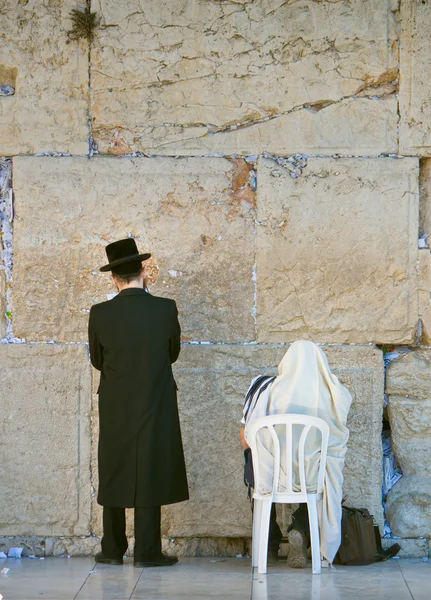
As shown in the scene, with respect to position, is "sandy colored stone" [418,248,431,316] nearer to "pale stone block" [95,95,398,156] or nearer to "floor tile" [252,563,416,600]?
"pale stone block" [95,95,398,156]

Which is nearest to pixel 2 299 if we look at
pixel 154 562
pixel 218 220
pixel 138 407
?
pixel 138 407

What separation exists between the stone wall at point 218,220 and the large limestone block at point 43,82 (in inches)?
0.5

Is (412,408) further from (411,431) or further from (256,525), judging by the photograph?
(256,525)

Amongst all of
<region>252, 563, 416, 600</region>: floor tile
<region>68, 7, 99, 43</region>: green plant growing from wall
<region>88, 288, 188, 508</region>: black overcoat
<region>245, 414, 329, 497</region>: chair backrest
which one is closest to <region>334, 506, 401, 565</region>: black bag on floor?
<region>252, 563, 416, 600</region>: floor tile

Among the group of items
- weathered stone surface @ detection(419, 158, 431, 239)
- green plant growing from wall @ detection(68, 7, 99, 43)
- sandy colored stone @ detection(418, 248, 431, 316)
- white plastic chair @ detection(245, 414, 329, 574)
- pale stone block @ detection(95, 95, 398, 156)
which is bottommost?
white plastic chair @ detection(245, 414, 329, 574)

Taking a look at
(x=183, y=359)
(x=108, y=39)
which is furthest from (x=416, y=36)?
(x=183, y=359)

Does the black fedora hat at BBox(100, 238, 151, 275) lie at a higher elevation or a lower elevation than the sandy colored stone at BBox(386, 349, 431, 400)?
higher

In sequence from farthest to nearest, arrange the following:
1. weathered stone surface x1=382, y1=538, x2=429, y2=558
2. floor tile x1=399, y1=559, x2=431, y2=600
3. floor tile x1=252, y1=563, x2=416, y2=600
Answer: weathered stone surface x1=382, y1=538, x2=429, y2=558, floor tile x1=399, y1=559, x2=431, y2=600, floor tile x1=252, y1=563, x2=416, y2=600

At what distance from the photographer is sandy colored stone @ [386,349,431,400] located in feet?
18.4

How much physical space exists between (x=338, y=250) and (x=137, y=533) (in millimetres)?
1967

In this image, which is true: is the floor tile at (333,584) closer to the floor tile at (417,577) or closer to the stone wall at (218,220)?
the floor tile at (417,577)

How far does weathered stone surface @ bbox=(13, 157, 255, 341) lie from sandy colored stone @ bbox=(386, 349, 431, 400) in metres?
0.94

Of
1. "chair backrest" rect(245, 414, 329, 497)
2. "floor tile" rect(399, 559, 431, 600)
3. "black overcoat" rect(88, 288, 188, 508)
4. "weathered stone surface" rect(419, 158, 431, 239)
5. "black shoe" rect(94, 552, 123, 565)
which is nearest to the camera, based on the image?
"floor tile" rect(399, 559, 431, 600)

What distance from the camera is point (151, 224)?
5.65 metres
